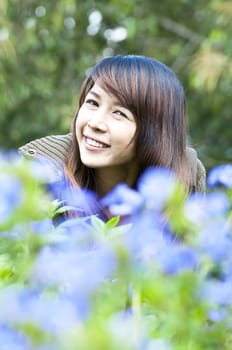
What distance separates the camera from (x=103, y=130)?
6.40 feet

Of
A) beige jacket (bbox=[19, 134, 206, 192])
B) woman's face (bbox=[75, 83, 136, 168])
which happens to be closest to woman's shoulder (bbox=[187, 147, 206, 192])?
beige jacket (bbox=[19, 134, 206, 192])

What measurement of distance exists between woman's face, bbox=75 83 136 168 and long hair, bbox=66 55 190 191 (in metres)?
0.03

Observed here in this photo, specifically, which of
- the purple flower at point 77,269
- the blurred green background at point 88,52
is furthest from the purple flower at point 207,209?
the blurred green background at point 88,52

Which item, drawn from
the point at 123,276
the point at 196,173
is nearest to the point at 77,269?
the point at 123,276

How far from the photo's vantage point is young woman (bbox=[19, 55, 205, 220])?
1.98 meters

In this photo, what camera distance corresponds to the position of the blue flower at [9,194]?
707 millimetres

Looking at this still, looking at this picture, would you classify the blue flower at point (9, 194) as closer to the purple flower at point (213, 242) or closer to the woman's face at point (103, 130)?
the purple flower at point (213, 242)

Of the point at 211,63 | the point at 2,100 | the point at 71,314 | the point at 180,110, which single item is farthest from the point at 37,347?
the point at 2,100

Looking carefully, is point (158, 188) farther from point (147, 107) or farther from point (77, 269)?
point (147, 107)

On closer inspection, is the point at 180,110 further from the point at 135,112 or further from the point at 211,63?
the point at 211,63

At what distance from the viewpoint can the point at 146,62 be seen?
7.07 ft

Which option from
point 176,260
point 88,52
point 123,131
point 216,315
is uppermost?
point 176,260

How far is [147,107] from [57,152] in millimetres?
262

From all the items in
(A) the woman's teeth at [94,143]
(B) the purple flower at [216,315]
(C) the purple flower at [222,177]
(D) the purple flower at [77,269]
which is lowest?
(A) the woman's teeth at [94,143]
